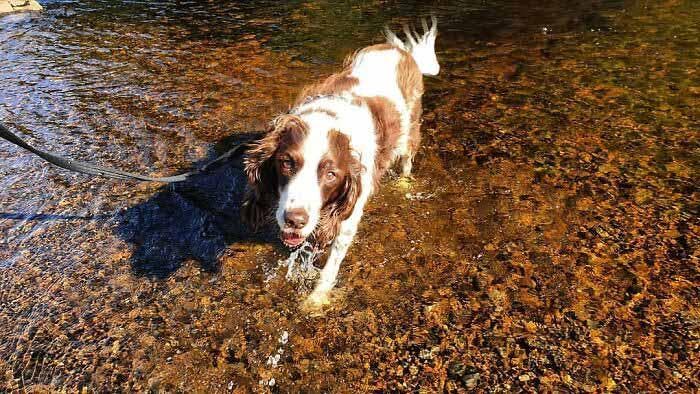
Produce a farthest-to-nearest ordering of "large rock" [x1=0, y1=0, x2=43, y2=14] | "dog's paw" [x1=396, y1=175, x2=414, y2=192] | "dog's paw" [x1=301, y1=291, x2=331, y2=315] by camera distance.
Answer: "large rock" [x1=0, y1=0, x2=43, y2=14] < "dog's paw" [x1=396, y1=175, x2=414, y2=192] < "dog's paw" [x1=301, y1=291, x2=331, y2=315]

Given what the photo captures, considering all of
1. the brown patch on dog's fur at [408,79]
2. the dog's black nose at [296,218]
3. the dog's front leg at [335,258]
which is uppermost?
the brown patch on dog's fur at [408,79]

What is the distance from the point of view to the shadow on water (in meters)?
3.89

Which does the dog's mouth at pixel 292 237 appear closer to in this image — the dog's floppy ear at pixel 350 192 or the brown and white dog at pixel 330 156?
the brown and white dog at pixel 330 156

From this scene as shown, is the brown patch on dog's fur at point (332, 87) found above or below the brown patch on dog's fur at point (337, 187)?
above

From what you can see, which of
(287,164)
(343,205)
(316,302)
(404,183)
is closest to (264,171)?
(287,164)

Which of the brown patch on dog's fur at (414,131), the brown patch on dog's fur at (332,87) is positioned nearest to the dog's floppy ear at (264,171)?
the brown patch on dog's fur at (332,87)

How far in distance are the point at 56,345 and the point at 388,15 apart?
989 cm

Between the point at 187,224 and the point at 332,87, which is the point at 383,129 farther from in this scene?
the point at 187,224

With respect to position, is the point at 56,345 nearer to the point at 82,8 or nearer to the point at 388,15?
the point at 388,15

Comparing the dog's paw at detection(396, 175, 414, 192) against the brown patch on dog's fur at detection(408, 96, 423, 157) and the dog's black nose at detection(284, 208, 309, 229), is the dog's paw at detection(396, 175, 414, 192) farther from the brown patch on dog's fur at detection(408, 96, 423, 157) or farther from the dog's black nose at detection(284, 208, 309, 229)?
the dog's black nose at detection(284, 208, 309, 229)

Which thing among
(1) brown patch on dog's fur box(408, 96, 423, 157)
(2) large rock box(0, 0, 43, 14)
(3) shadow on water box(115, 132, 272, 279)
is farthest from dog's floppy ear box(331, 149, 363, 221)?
(2) large rock box(0, 0, 43, 14)

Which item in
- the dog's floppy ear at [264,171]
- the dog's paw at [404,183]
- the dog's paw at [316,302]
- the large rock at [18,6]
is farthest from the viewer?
the large rock at [18,6]

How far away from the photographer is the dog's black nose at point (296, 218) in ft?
9.29

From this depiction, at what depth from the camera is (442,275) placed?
373 cm
